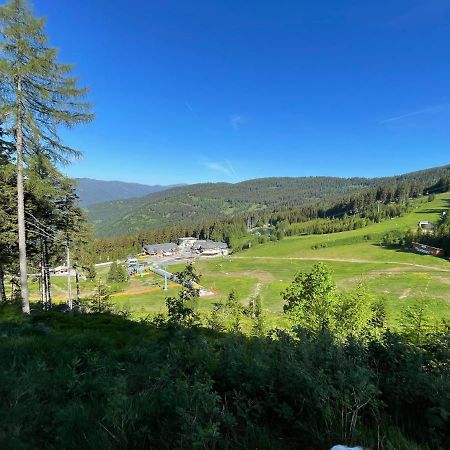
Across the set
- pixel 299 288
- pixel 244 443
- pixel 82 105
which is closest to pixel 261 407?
pixel 244 443

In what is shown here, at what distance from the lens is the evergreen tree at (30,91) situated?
14203mm

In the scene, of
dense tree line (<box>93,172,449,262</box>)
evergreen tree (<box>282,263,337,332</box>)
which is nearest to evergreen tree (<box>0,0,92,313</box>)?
evergreen tree (<box>282,263,337,332</box>)

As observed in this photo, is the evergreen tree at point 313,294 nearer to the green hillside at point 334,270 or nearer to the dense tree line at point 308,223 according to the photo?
the green hillside at point 334,270

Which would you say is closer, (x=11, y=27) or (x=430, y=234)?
(x=11, y=27)

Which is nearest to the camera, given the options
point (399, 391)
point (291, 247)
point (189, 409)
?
point (189, 409)

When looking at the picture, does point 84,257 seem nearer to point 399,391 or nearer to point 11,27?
point 11,27

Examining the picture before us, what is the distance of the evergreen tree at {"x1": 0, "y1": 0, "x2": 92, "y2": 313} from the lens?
46.6ft

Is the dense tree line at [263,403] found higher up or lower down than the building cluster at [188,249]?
higher up

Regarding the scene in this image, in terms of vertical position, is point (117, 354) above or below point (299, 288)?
above

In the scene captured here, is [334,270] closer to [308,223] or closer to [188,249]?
[188,249]

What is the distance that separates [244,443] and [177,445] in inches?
24.0

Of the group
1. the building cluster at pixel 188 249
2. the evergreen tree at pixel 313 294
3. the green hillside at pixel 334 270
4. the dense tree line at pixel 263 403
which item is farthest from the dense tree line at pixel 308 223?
the dense tree line at pixel 263 403

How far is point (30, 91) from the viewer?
50.1 ft

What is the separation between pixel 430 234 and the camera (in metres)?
101
